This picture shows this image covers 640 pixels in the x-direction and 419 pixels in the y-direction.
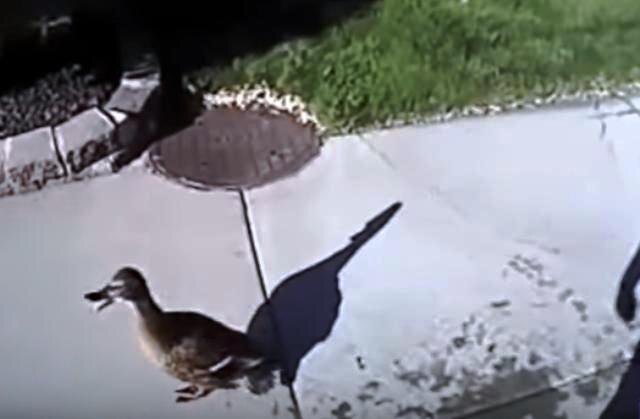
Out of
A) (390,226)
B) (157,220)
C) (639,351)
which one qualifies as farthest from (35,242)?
(639,351)

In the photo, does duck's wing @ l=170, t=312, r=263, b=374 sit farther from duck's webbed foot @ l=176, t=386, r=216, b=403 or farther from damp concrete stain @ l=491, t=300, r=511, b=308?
damp concrete stain @ l=491, t=300, r=511, b=308

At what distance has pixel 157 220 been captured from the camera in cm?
373

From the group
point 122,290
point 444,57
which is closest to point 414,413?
point 122,290

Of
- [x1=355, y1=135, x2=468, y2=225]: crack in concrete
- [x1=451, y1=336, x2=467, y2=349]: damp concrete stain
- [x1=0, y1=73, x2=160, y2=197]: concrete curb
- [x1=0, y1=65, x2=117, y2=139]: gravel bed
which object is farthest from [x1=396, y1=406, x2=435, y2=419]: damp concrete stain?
[x1=0, y1=65, x2=117, y2=139]: gravel bed

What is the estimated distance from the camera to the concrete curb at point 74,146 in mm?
3910

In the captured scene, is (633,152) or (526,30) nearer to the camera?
(633,152)

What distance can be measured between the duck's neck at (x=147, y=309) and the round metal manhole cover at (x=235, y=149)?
2.09ft

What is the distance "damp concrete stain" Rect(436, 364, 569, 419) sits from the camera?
10.3ft

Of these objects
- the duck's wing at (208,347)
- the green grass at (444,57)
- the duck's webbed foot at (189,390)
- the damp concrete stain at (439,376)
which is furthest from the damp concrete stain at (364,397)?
the green grass at (444,57)

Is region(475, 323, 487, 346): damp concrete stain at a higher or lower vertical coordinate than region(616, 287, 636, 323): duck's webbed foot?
higher

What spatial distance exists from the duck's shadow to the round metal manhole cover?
1.48ft

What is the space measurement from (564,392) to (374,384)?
1.52ft

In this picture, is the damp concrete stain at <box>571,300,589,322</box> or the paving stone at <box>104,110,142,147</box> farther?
the paving stone at <box>104,110,142,147</box>

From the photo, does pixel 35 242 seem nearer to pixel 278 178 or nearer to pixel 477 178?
pixel 278 178
